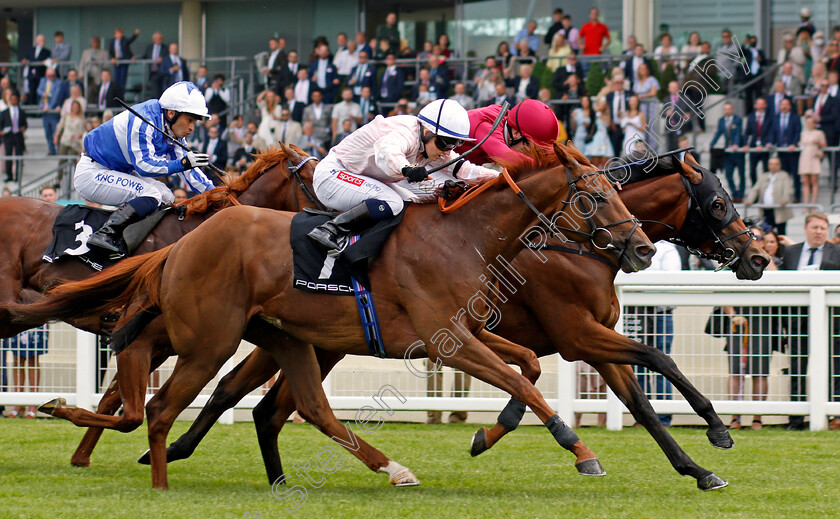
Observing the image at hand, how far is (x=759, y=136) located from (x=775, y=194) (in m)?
0.79

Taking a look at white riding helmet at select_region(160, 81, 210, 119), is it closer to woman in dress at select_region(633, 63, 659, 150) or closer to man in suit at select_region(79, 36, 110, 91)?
woman in dress at select_region(633, 63, 659, 150)

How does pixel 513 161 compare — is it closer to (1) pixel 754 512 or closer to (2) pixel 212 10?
(1) pixel 754 512

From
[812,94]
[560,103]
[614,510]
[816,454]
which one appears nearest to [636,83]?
[560,103]

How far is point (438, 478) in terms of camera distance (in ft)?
17.2

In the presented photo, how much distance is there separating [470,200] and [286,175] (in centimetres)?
170

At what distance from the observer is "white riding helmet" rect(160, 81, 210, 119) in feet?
19.2

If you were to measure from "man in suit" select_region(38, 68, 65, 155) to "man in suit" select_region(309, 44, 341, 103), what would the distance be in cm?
374

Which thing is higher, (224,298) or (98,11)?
(98,11)

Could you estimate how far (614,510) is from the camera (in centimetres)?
432

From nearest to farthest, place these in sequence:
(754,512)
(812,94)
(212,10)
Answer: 1. (754,512)
2. (812,94)
3. (212,10)

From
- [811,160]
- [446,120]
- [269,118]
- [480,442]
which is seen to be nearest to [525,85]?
[269,118]

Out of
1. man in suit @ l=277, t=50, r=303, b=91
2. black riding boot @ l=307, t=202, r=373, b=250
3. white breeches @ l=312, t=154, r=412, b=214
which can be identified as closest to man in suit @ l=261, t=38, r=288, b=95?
man in suit @ l=277, t=50, r=303, b=91

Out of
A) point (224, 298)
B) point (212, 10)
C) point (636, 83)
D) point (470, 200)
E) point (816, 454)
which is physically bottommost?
point (816, 454)

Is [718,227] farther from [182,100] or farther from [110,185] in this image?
[110,185]
